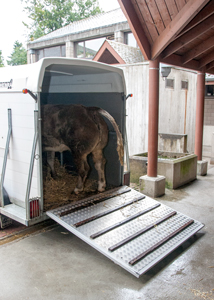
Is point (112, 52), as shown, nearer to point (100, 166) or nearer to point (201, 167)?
point (201, 167)

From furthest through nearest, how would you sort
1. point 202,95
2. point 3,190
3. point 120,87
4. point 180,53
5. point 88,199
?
point 202,95 → point 180,53 → point 120,87 → point 88,199 → point 3,190

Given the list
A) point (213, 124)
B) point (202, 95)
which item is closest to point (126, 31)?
point (213, 124)

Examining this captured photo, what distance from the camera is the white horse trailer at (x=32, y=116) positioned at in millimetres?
3688

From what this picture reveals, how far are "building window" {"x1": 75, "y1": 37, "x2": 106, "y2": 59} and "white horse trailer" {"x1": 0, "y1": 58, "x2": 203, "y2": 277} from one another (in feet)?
54.1

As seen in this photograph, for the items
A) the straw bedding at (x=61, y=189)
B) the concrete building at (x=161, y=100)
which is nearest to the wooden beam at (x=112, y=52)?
the concrete building at (x=161, y=100)

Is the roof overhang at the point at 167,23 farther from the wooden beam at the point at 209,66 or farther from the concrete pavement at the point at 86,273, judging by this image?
the concrete pavement at the point at 86,273

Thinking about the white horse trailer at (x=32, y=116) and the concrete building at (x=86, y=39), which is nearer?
the white horse trailer at (x=32, y=116)

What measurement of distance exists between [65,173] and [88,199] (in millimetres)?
1533

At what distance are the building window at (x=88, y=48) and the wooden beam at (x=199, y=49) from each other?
1466 cm

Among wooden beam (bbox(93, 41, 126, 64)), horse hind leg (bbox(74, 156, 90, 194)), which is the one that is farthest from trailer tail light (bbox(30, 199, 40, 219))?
wooden beam (bbox(93, 41, 126, 64))

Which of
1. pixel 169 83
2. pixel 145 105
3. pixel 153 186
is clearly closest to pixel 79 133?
pixel 153 186

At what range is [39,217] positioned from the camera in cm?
386

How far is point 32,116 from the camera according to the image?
3711mm

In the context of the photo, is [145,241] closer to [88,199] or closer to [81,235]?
[81,235]
